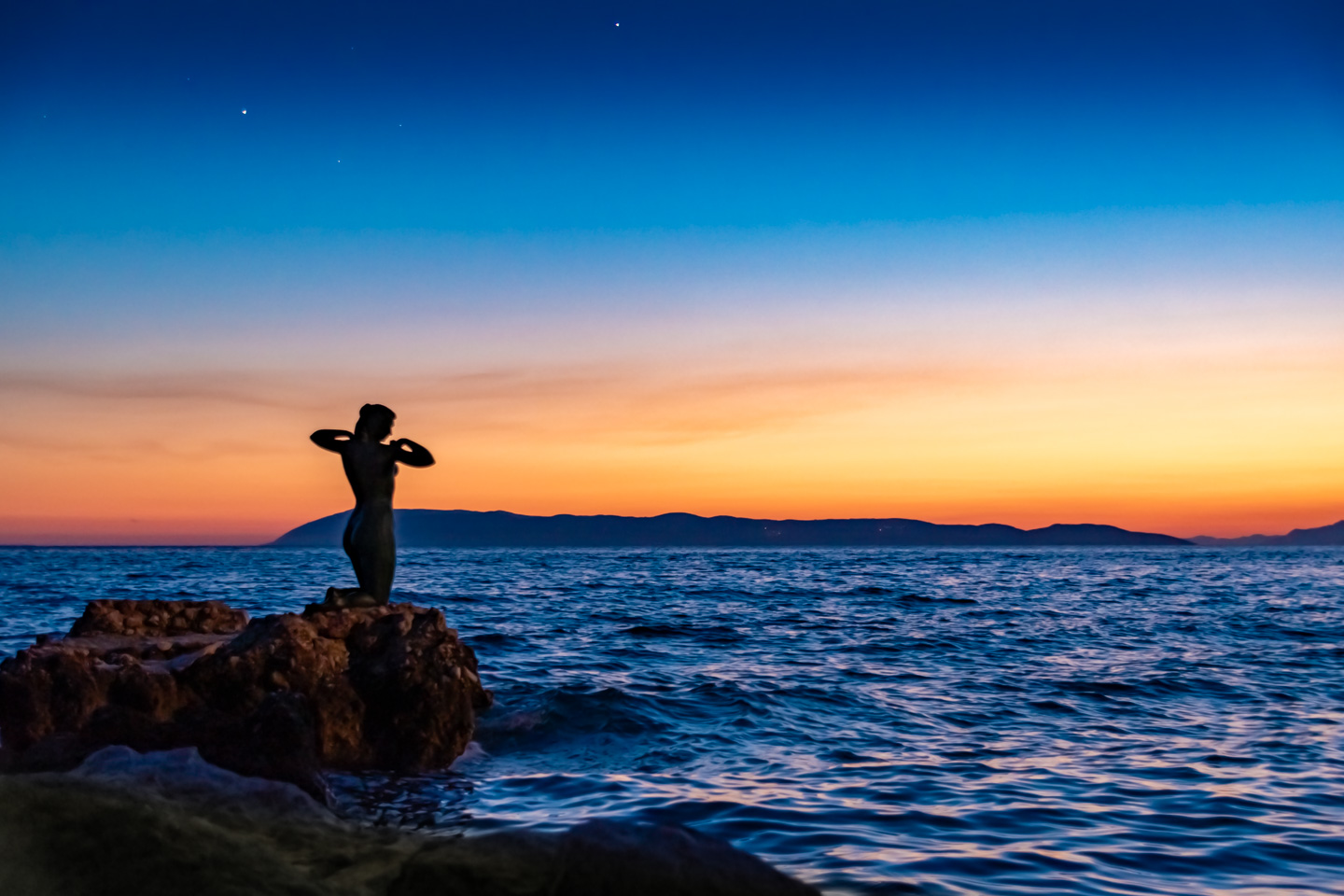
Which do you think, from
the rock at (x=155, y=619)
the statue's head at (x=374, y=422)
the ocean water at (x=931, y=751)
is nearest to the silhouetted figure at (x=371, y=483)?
the statue's head at (x=374, y=422)

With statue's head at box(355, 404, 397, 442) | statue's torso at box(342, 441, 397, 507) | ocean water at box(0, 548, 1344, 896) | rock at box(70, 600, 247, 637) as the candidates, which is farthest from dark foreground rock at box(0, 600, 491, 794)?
statue's head at box(355, 404, 397, 442)

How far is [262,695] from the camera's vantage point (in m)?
9.41

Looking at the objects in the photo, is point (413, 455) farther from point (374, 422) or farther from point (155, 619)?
point (155, 619)

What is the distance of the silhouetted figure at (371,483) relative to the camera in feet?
38.7

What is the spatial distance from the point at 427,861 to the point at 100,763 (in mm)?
3879

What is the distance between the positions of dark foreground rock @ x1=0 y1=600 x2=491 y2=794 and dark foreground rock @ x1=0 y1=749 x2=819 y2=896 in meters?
1.53

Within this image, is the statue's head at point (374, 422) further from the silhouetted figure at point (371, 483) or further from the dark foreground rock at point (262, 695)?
the dark foreground rock at point (262, 695)

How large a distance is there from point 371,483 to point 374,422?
30.2 inches

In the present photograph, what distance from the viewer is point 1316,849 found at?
7422mm

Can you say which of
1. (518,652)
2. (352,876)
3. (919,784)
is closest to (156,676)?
(352,876)

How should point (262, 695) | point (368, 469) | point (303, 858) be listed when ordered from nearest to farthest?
point (303, 858)
point (262, 695)
point (368, 469)

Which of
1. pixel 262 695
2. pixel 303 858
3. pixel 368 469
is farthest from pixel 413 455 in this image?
pixel 303 858

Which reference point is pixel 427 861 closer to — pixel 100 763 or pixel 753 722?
pixel 100 763

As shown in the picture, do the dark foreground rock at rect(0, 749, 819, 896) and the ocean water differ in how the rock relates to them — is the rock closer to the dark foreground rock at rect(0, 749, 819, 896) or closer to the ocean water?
the ocean water
